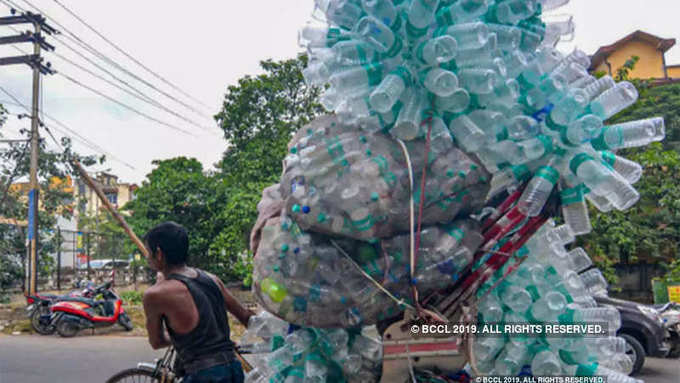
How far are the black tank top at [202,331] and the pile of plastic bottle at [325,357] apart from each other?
52 centimetres

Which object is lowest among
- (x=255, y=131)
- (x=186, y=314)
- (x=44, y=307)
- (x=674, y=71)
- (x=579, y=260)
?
(x=44, y=307)

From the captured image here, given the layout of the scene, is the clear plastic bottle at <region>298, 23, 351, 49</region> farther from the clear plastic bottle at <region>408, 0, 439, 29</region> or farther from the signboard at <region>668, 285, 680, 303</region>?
the signboard at <region>668, 285, 680, 303</region>

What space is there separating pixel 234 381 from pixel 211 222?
1265 centimetres

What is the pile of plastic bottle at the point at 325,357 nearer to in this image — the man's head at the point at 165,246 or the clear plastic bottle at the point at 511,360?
the clear plastic bottle at the point at 511,360

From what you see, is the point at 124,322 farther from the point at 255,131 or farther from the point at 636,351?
the point at 636,351

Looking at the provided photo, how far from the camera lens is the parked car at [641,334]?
253 inches

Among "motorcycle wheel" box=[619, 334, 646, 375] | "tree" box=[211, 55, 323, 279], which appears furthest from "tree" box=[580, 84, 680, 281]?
"tree" box=[211, 55, 323, 279]

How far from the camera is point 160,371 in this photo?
3.14 meters

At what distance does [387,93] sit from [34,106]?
43.4 feet

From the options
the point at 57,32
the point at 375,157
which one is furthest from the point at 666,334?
the point at 57,32

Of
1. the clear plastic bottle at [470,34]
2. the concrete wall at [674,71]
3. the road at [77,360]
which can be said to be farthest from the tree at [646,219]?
the concrete wall at [674,71]

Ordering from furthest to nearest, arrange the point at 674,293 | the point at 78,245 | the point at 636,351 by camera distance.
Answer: the point at 78,245, the point at 674,293, the point at 636,351

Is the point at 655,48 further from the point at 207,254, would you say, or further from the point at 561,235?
the point at 561,235

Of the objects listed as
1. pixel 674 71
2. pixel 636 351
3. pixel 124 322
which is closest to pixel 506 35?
pixel 636 351
